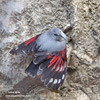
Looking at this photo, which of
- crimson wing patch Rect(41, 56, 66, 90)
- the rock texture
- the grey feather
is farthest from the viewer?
the rock texture

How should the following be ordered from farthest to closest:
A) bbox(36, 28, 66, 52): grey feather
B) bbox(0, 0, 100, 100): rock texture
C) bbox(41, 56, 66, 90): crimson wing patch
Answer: bbox(0, 0, 100, 100): rock texture, bbox(36, 28, 66, 52): grey feather, bbox(41, 56, 66, 90): crimson wing patch

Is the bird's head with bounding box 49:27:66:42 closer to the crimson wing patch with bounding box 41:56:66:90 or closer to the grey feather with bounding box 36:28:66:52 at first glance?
the grey feather with bounding box 36:28:66:52

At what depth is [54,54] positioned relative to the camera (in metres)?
1.62

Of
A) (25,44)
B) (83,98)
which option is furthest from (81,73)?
(25,44)

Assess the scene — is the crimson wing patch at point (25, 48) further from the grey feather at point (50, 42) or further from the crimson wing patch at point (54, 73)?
the crimson wing patch at point (54, 73)

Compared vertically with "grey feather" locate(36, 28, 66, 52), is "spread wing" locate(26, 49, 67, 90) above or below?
below

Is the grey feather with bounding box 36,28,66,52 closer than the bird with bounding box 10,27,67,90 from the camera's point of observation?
No

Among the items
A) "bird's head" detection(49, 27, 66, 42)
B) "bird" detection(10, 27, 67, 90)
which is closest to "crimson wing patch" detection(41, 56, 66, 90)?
"bird" detection(10, 27, 67, 90)

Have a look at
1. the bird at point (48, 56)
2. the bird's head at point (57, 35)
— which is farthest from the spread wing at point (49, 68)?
the bird's head at point (57, 35)

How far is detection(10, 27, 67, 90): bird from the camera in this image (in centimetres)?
151

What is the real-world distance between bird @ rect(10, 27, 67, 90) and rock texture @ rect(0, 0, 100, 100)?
12cm

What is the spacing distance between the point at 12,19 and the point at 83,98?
0.86 m

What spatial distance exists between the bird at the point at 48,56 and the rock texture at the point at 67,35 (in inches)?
4.9

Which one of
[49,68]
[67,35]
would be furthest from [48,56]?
[67,35]
